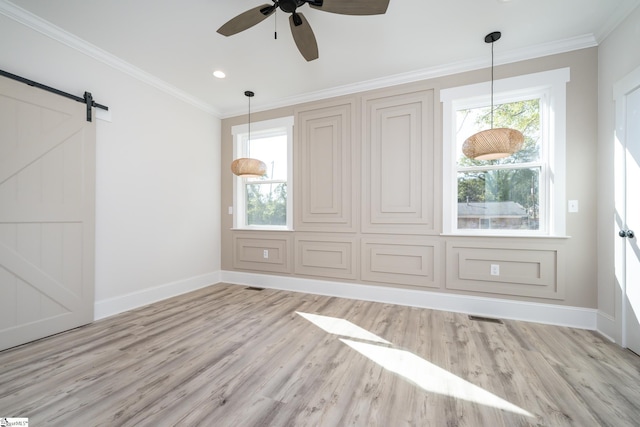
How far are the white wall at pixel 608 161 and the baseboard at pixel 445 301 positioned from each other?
233 mm

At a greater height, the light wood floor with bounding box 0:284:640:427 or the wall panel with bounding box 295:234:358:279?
the wall panel with bounding box 295:234:358:279

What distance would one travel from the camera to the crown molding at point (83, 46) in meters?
2.09

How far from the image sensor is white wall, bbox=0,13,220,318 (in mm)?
2385

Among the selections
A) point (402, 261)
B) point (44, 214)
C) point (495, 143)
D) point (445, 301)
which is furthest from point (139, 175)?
point (445, 301)

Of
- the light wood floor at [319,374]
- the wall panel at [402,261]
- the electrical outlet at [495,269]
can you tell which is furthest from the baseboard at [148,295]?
the electrical outlet at [495,269]

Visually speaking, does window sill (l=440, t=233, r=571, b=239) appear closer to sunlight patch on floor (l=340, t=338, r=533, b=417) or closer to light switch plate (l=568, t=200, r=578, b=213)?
light switch plate (l=568, t=200, r=578, b=213)

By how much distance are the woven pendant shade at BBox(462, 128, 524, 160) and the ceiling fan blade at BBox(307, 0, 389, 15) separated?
1355 millimetres

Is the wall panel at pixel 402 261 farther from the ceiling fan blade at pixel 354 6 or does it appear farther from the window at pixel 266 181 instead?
the ceiling fan blade at pixel 354 6

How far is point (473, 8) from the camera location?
2.11 m

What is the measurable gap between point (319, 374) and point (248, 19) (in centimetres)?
261

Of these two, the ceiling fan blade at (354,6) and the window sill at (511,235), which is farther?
the window sill at (511,235)

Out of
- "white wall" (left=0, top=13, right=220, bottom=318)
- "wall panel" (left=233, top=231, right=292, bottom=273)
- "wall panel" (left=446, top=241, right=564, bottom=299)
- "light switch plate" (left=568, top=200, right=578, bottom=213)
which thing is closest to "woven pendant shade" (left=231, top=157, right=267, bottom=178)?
"white wall" (left=0, top=13, right=220, bottom=318)

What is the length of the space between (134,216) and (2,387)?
180cm

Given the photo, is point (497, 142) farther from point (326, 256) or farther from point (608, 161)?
point (326, 256)
